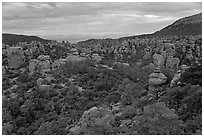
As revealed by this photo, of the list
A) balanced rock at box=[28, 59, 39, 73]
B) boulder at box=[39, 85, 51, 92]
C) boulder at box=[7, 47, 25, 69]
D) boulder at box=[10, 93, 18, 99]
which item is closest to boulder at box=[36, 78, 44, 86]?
boulder at box=[39, 85, 51, 92]

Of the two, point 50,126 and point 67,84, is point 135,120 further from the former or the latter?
point 67,84

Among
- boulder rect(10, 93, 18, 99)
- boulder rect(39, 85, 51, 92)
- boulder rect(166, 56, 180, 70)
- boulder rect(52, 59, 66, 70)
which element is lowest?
boulder rect(10, 93, 18, 99)

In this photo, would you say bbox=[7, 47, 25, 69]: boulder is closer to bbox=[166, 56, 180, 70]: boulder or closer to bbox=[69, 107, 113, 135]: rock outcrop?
bbox=[166, 56, 180, 70]: boulder

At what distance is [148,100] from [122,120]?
188cm

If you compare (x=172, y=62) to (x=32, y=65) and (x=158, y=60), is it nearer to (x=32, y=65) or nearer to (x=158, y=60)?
(x=158, y=60)

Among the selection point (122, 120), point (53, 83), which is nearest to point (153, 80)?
point (122, 120)

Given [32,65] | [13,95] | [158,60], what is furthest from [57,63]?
[158,60]

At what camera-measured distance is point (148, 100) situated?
1237 centimetres

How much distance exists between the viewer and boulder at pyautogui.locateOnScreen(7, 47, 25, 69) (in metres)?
23.7

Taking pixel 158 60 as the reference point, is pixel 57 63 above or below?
above

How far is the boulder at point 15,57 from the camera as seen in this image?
2372 cm

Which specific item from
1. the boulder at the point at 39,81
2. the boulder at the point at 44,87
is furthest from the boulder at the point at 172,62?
the boulder at the point at 44,87

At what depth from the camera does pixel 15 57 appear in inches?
965

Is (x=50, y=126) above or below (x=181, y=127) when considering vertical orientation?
below
